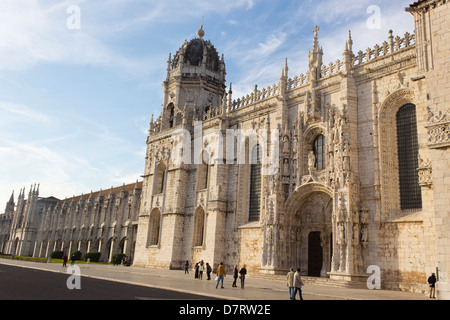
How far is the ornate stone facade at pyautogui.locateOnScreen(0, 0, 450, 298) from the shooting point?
17.4 metres

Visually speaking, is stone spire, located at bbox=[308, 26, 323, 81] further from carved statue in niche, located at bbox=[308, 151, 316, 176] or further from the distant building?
the distant building

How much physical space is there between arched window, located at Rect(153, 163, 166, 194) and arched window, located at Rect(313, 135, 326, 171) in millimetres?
16772

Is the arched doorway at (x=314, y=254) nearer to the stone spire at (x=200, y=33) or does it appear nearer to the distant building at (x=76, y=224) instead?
the stone spire at (x=200, y=33)

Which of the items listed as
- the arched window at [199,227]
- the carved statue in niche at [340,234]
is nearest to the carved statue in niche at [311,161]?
the carved statue in niche at [340,234]

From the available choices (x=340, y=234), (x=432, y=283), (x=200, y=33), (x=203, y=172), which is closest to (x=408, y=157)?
(x=340, y=234)

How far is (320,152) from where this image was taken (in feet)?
83.1

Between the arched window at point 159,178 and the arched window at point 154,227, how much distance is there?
79.7 inches

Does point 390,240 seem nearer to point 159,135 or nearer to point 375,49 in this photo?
point 375,49

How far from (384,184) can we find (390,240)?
298cm

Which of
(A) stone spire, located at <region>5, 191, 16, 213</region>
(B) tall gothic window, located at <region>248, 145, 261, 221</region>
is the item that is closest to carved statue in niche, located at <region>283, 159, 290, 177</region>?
(B) tall gothic window, located at <region>248, 145, 261, 221</region>

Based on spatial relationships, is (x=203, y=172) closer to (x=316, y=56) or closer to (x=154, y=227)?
(x=154, y=227)

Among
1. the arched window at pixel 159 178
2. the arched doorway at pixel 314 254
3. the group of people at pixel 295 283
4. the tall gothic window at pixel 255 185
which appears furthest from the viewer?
the arched window at pixel 159 178

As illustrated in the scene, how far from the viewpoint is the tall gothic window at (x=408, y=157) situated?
67.3 ft

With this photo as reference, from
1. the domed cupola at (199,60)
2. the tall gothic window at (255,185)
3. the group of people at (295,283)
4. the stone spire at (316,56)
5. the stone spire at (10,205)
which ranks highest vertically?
the domed cupola at (199,60)
